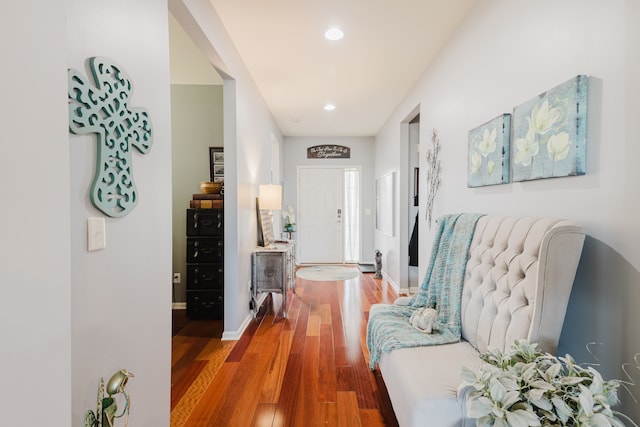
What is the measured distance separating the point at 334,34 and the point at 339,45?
0.20m

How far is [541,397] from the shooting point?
2.94 feet

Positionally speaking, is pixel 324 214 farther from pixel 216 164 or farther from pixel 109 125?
pixel 109 125

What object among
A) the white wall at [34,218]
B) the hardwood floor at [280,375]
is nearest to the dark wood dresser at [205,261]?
the hardwood floor at [280,375]

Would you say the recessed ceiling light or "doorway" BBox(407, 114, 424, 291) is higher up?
the recessed ceiling light

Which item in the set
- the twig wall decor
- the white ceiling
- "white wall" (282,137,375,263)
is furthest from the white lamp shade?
"white wall" (282,137,375,263)

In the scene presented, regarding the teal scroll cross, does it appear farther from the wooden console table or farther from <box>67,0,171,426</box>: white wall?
the wooden console table

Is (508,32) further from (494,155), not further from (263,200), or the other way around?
(263,200)

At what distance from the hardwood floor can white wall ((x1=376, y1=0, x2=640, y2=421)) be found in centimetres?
120

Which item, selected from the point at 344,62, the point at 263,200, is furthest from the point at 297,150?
the point at 344,62

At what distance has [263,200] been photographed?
12.6 ft

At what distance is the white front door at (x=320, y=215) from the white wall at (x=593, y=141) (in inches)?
185

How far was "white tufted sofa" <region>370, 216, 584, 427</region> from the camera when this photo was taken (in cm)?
125

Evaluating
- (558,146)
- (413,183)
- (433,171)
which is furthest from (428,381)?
(413,183)

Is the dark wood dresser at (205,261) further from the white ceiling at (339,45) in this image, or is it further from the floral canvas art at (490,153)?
the floral canvas art at (490,153)
